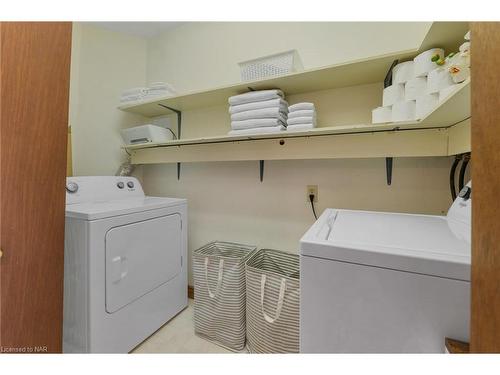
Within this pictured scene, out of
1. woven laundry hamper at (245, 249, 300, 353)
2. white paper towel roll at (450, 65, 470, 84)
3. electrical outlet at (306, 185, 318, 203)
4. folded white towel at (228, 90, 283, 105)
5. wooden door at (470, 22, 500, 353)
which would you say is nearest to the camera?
wooden door at (470, 22, 500, 353)

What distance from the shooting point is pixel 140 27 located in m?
2.16

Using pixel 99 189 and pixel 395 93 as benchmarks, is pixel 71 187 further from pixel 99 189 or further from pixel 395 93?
pixel 395 93

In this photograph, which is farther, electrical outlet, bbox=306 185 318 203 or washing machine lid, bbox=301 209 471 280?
electrical outlet, bbox=306 185 318 203

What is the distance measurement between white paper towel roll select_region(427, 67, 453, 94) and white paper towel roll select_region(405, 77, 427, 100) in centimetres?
6

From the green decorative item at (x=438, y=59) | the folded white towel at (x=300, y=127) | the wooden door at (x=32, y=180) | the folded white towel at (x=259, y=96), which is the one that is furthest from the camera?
the folded white towel at (x=259, y=96)

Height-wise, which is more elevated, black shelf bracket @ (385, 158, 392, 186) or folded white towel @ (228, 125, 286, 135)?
folded white towel @ (228, 125, 286, 135)

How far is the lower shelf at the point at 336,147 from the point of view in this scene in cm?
121

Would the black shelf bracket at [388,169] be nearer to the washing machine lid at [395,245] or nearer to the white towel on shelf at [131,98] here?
the washing machine lid at [395,245]

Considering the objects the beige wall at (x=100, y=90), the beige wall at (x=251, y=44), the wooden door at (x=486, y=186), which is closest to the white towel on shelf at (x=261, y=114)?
the beige wall at (x=251, y=44)

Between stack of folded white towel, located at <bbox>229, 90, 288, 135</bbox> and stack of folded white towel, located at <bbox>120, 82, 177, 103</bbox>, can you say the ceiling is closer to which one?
stack of folded white towel, located at <bbox>120, 82, 177, 103</bbox>

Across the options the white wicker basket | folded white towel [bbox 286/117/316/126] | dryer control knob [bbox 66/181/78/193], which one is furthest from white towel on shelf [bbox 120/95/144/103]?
folded white towel [bbox 286/117/316/126]

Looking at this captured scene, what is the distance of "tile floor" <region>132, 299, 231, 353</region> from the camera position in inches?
57.1

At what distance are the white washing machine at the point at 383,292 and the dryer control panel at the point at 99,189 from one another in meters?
1.59
